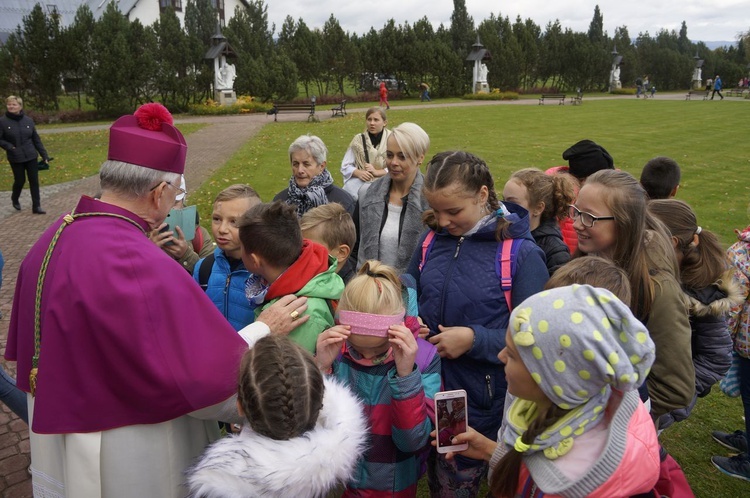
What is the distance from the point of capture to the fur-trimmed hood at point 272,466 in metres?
1.77

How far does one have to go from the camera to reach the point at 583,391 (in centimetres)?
167

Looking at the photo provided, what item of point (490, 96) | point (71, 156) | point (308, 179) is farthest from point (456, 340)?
point (490, 96)

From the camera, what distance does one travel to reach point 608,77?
56.5 meters

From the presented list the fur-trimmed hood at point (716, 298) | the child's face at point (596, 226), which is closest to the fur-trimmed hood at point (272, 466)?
the child's face at point (596, 226)

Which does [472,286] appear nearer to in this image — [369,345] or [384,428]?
[369,345]

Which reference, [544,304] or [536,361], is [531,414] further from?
[544,304]

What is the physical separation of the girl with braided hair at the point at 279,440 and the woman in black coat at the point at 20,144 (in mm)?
12033

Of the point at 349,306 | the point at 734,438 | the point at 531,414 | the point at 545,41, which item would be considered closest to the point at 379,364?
the point at 349,306

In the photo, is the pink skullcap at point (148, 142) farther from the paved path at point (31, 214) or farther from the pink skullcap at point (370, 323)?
the paved path at point (31, 214)

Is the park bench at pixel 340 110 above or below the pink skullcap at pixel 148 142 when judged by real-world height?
above

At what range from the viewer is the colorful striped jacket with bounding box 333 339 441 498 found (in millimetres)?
2484

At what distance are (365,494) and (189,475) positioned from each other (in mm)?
995

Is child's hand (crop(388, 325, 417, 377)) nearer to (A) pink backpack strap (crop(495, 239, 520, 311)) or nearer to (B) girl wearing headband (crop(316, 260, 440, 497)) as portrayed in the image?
(B) girl wearing headband (crop(316, 260, 440, 497))

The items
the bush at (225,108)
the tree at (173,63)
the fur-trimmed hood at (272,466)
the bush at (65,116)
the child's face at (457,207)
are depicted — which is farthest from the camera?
the tree at (173,63)
